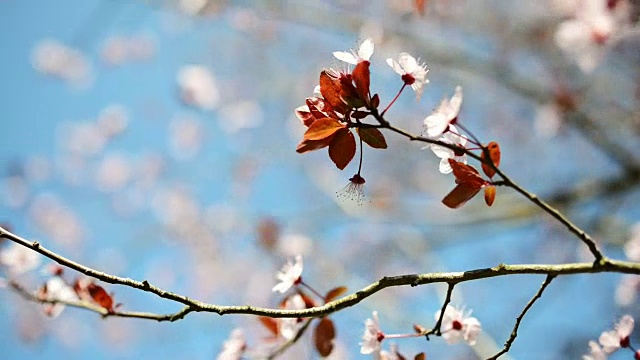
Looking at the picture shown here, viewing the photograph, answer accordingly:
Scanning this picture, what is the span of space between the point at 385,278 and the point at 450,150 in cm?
22

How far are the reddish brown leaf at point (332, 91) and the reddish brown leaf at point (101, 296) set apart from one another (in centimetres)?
58

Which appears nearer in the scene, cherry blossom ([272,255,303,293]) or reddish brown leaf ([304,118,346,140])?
reddish brown leaf ([304,118,346,140])

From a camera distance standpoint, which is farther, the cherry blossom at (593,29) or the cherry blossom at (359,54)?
the cherry blossom at (593,29)

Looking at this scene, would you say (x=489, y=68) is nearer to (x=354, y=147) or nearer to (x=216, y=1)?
(x=216, y=1)

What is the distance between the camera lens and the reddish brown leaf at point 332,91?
89 cm

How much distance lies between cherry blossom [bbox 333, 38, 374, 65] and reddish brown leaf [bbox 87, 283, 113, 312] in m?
0.63

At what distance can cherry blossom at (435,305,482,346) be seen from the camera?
1.05 m

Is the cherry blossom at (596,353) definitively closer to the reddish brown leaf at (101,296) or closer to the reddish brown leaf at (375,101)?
the reddish brown leaf at (375,101)

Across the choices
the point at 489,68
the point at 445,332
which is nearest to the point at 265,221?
the point at 489,68

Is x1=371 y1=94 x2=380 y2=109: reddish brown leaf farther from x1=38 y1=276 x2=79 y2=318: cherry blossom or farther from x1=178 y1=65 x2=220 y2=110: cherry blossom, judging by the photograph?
x1=178 y1=65 x2=220 y2=110: cherry blossom

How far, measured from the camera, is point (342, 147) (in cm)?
92

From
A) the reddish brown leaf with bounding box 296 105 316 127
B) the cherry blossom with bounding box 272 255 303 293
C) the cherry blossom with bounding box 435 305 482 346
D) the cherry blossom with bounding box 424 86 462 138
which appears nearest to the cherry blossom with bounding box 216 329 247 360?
the cherry blossom with bounding box 272 255 303 293

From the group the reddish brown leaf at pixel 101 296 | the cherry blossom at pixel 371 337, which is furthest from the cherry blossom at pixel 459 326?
the reddish brown leaf at pixel 101 296

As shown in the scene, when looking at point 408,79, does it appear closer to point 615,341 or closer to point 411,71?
point 411,71
